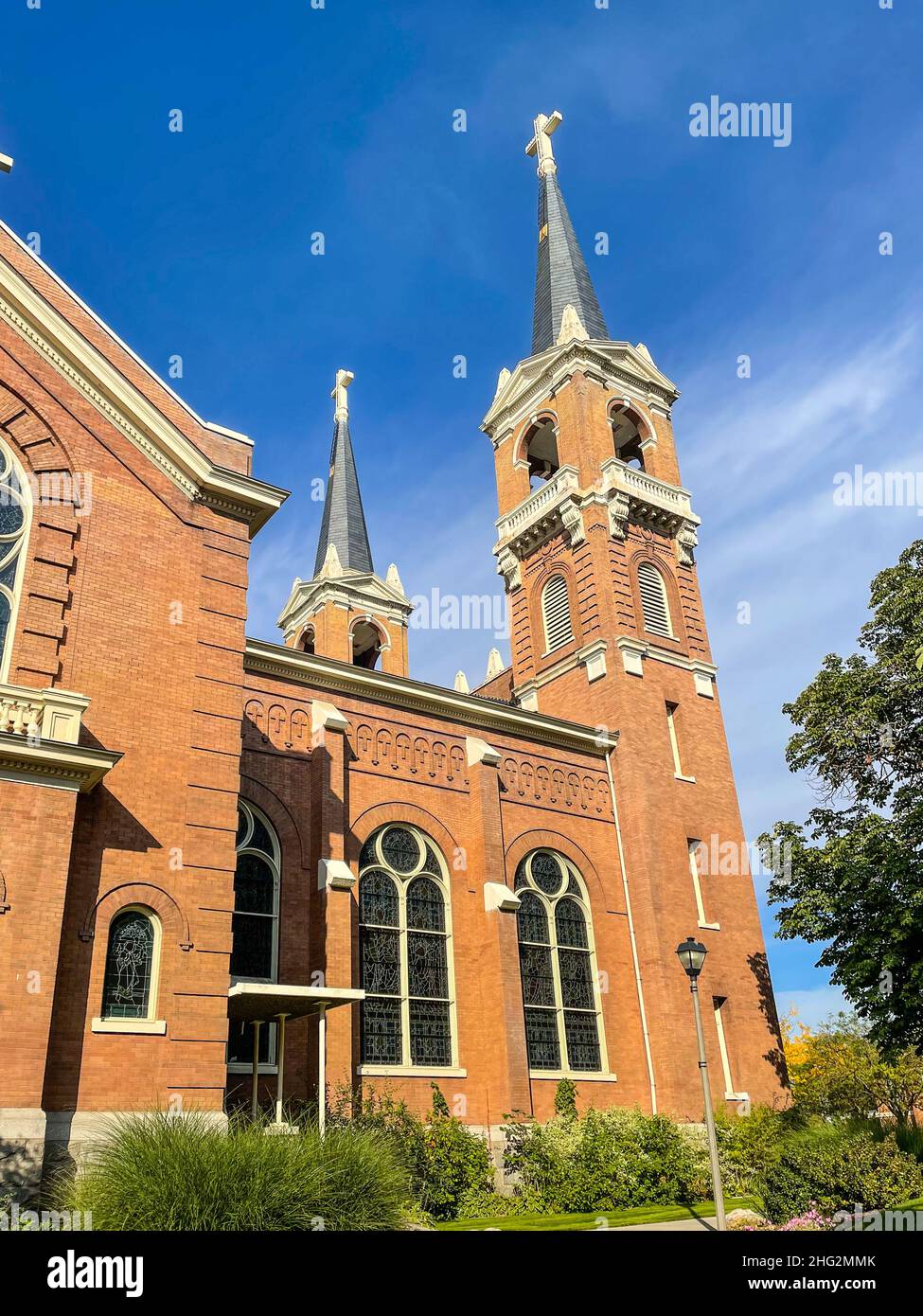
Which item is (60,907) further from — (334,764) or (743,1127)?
(743,1127)

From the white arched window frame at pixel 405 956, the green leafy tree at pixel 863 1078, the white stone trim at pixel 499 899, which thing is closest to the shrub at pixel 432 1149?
the white arched window frame at pixel 405 956

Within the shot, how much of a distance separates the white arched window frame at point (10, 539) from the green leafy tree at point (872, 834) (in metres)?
17.8

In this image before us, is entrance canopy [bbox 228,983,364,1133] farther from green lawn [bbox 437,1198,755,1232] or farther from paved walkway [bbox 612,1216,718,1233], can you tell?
paved walkway [bbox 612,1216,718,1233]

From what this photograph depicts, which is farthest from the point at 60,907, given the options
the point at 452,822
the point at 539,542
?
the point at 539,542

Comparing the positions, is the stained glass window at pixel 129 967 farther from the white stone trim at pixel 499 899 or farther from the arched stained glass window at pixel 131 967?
the white stone trim at pixel 499 899

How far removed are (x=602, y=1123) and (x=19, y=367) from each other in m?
18.1

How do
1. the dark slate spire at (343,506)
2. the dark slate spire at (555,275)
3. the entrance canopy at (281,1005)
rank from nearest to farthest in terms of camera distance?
1. the entrance canopy at (281,1005)
2. the dark slate spire at (555,275)
3. the dark slate spire at (343,506)

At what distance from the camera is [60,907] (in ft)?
42.9

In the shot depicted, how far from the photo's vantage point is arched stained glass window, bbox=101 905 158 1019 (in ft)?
45.4

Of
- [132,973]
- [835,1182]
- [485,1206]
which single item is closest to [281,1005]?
[132,973]

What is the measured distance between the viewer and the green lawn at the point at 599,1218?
15.8 metres

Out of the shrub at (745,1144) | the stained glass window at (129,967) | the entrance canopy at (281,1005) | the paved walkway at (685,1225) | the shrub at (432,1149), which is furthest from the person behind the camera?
the shrub at (745,1144)

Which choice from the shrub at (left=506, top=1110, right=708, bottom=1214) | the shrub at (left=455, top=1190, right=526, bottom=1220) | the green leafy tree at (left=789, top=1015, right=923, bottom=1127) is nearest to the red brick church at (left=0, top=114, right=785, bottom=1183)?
the shrub at (left=506, top=1110, right=708, bottom=1214)

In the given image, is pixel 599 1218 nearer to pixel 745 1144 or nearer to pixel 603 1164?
pixel 603 1164
